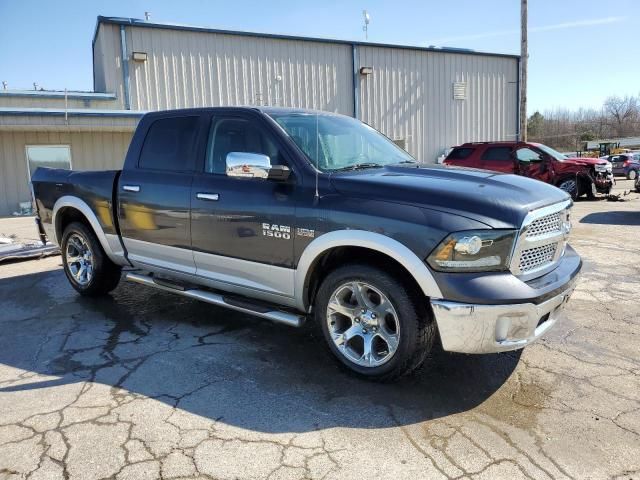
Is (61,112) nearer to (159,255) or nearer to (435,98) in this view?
(159,255)

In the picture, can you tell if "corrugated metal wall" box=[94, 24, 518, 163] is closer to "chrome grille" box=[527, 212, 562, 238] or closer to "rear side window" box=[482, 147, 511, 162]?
"rear side window" box=[482, 147, 511, 162]

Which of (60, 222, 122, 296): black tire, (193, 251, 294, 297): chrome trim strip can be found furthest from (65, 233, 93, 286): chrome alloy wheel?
(193, 251, 294, 297): chrome trim strip

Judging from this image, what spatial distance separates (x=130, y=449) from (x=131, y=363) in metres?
1.27

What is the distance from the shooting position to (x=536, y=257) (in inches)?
132

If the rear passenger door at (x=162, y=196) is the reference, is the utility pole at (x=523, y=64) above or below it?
above

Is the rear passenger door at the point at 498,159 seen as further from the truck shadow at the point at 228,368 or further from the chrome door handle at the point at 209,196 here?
the chrome door handle at the point at 209,196

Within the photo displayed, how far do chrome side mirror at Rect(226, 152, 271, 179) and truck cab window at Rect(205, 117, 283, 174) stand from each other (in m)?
0.31

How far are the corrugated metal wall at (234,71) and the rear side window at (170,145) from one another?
39.5ft

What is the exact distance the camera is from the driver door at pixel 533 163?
49.2 ft

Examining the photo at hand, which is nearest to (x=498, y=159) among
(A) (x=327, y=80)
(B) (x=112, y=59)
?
(A) (x=327, y=80)

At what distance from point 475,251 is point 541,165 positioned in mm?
13436

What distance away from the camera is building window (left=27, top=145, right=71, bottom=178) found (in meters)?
15.4

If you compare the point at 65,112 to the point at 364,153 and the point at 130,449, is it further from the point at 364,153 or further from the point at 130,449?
the point at 130,449

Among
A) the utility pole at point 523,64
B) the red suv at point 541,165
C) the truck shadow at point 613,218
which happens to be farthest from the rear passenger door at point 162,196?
the utility pole at point 523,64
